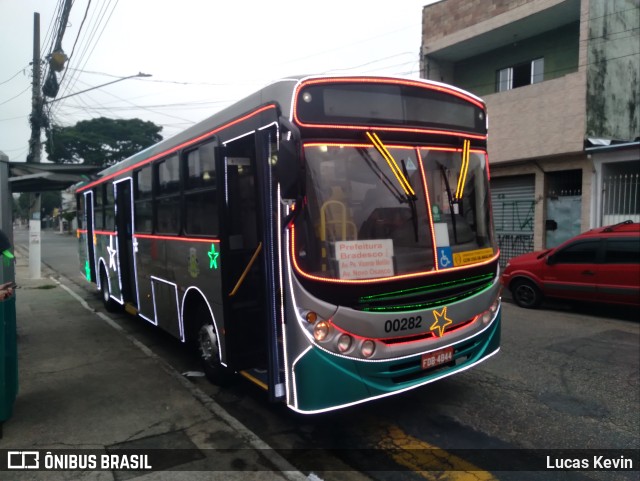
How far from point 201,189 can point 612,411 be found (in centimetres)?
479

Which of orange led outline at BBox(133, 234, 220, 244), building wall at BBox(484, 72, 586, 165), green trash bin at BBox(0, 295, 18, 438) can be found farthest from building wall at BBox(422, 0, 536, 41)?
green trash bin at BBox(0, 295, 18, 438)

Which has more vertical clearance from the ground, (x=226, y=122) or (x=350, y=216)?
(x=226, y=122)

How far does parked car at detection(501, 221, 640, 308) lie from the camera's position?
8242 mm

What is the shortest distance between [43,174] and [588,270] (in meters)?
9.52

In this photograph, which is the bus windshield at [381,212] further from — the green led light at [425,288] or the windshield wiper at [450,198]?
the green led light at [425,288]

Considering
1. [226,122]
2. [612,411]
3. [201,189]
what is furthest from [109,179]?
[612,411]

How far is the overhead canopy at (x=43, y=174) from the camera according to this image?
270 inches

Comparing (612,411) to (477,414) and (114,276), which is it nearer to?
(477,414)

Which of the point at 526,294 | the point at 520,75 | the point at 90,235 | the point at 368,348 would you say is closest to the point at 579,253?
the point at 526,294

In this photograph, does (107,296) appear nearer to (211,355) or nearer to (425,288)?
(211,355)

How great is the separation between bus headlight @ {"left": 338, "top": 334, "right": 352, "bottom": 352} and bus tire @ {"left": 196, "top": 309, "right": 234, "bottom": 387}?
183 centimetres

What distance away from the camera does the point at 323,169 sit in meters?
3.64

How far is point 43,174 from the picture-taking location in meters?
6.96

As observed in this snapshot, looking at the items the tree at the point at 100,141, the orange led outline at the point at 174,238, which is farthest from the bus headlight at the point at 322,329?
the tree at the point at 100,141
